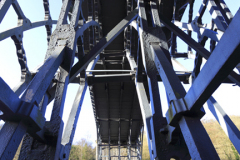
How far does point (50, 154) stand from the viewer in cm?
322

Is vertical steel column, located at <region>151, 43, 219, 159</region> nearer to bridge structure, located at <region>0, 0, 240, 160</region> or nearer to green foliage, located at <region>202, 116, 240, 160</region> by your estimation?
bridge structure, located at <region>0, 0, 240, 160</region>

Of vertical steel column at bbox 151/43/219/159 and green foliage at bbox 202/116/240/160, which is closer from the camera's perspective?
vertical steel column at bbox 151/43/219/159

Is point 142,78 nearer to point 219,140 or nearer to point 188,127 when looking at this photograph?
point 188,127

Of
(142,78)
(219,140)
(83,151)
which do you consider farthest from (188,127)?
(219,140)

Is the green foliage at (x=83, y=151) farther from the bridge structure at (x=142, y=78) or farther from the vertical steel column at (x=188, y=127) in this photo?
the vertical steel column at (x=188, y=127)

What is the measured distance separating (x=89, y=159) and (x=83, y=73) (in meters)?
33.3

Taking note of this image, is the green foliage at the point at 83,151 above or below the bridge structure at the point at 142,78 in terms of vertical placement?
above

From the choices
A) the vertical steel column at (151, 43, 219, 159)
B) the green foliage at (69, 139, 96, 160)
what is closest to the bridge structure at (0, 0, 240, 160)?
the vertical steel column at (151, 43, 219, 159)

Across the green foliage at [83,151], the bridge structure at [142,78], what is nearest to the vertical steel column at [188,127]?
the bridge structure at [142,78]

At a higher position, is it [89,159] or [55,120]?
[89,159]

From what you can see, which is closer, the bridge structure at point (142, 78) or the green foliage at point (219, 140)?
the bridge structure at point (142, 78)

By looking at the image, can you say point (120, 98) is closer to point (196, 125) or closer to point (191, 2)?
point (191, 2)

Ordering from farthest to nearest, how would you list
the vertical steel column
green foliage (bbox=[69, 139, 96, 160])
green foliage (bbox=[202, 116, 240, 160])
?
green foliage (bbox=[69, 139, 96, 160]) → green foliage (bbox=[202, 116, 240, 160]) → the vertical steel column

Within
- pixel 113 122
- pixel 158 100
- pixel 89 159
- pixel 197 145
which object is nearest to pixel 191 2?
pixel 158 100
